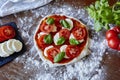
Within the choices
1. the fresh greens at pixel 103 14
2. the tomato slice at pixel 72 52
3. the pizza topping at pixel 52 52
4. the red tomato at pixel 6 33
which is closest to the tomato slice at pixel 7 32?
the red tomato at pixel 6 33

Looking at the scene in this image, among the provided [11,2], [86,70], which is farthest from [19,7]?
[86,70]

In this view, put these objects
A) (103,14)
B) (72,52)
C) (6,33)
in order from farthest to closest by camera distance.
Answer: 1. (6,33)
2. (72,52)
3. (103,14)

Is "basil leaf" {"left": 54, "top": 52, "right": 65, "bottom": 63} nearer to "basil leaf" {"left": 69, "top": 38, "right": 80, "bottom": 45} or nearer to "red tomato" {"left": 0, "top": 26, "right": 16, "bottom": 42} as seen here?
"basil leaf" {"left": 69, "top": 38, "right": 80, "bottom": 45}

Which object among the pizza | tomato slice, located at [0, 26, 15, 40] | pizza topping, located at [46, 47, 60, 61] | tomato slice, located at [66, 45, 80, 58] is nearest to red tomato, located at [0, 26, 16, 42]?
tomato slice, located at [0, 26, 15, 40]

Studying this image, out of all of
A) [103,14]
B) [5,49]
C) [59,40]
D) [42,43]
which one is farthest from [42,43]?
[103,14]

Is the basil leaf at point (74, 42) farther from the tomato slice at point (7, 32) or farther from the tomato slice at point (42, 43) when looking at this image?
the tomato slice at point (7, 32)

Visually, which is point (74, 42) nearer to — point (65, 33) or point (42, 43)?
point (65, 33)
